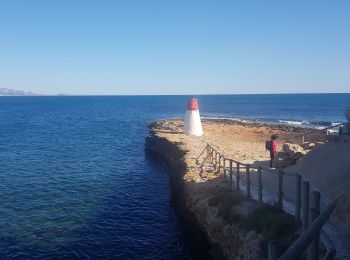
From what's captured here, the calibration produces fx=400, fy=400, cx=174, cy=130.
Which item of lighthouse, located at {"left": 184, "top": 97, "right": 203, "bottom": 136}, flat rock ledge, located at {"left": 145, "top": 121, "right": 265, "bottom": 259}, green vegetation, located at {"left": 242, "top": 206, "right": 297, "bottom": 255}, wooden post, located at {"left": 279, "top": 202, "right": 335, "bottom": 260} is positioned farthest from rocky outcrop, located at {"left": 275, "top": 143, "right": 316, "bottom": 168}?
lighthouse, located at {"left": 184, "top": 97, "right": 203, "bottom": 136}

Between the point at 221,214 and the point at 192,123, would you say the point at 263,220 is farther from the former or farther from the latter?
the point at 192,123

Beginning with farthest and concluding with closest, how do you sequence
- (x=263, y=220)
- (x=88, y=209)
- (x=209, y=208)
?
(x=88, y=209) < (x=209, y=208) < (x=263, y=220)

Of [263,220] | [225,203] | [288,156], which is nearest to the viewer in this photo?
[263,220]

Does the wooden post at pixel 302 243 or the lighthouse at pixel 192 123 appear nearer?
the wooden post at pixel 302 243

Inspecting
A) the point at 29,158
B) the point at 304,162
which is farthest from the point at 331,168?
the point at 29,158

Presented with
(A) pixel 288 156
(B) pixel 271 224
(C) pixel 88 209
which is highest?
(A) pixel 288 156

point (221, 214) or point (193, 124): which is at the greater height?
point (193, 124)

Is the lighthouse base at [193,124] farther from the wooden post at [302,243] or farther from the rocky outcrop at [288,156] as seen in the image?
the wooden post at [302,243]

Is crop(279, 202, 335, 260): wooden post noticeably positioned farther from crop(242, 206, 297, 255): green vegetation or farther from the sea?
the sea

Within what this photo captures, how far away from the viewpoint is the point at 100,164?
3325cm

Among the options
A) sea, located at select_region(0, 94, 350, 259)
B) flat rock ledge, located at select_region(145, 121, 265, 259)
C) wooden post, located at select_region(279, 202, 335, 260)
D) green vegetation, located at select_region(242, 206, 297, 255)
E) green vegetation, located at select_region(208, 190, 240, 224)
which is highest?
wooden post, located at select_region(279, 202, 335, 260)

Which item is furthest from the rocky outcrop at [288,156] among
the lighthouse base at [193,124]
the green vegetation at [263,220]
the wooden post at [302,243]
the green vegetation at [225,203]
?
the lighthouse base at [193,124]

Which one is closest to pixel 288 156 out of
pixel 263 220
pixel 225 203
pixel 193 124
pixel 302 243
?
pixel 225 203

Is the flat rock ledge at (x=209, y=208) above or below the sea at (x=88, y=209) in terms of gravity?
above
